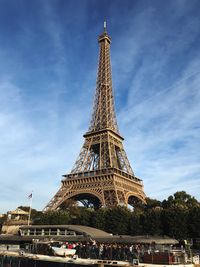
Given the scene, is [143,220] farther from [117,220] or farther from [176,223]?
[176,223]

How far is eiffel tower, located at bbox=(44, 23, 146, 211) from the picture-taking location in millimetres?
70375

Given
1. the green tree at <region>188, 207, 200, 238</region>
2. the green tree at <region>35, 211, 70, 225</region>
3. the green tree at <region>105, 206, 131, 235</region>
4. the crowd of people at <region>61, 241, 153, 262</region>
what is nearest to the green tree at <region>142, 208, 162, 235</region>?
the green tree at <region>105, 206, 131, 235</region>

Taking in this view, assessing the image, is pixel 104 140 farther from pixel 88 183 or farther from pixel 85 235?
pixel 85 235

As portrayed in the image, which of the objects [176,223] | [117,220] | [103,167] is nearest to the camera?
[176,223]

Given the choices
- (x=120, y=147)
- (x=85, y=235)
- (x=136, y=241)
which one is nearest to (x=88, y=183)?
(x=120, y=147)

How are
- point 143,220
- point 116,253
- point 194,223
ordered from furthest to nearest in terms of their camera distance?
point 143,220, point 194,223, point 116,253

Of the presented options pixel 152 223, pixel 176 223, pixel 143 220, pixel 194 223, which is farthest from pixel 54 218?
pixel 194 223

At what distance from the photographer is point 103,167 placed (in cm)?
7794

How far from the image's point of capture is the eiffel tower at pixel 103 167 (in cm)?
7038

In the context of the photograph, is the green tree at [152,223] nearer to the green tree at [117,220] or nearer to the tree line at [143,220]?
the tree line at [143,220]

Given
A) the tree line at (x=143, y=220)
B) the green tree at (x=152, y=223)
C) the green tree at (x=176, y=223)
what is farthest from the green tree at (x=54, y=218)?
the green tree at (x=176, y=223)

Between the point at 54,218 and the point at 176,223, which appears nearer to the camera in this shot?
the point at 176,223

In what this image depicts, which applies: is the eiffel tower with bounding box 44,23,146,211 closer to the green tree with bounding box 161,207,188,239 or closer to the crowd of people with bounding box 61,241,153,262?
the green tree with bounding box 161,207,188,239

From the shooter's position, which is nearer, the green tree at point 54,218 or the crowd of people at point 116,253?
the crowd of people at point 116,253
